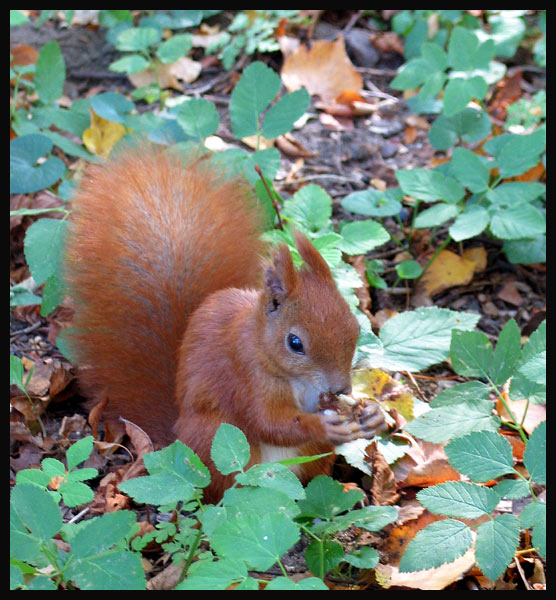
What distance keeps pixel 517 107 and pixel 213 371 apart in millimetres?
1857

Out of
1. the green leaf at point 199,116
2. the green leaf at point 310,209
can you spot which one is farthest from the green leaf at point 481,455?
the green leaf at point 199,116

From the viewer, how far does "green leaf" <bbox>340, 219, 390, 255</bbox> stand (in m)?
2.32

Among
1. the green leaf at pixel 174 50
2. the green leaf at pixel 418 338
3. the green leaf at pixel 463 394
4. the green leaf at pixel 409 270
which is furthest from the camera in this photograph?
the green leaf at pixel 174 50

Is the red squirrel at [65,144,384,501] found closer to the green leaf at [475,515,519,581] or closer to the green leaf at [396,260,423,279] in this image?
the green leaf at [475,515,519,581]

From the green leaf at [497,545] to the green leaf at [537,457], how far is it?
0.33 feet

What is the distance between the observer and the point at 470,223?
2453 millimetres

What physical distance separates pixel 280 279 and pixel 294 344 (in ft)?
0.49

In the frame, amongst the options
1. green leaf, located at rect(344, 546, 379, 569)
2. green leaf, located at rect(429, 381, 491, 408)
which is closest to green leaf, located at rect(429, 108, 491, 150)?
green leaf, located at rect(429, 381, 491, 408)

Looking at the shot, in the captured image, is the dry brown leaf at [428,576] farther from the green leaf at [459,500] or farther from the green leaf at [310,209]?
the green leaf at [310,209]

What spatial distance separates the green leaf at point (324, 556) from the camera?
166 cm

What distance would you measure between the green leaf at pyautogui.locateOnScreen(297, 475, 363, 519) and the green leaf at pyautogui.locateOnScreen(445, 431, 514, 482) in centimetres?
26

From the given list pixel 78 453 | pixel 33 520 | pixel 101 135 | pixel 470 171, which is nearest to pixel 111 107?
pixel 101 135

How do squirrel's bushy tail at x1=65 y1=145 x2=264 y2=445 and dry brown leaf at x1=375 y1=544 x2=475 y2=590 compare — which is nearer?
dry brown leaf at x1=375 y1=544 x2=475 y2=590

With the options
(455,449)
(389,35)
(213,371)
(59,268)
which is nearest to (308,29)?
(389,35)
